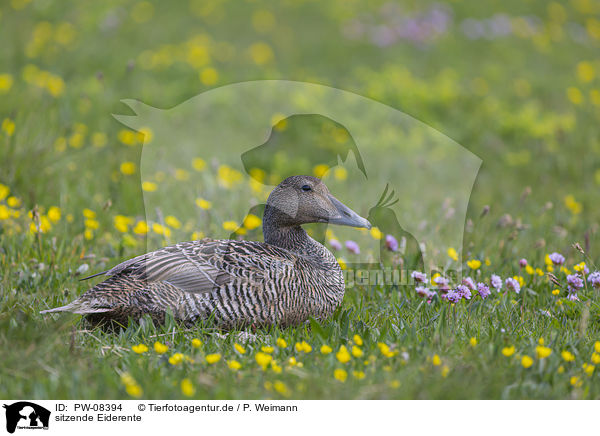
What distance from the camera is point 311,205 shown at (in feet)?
14.0

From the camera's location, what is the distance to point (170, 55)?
927 centimetres

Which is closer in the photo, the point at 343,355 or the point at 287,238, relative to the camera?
the point at 343,355

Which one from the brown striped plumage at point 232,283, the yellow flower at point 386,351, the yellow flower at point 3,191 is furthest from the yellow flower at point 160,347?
the yellow flower at point 3,191

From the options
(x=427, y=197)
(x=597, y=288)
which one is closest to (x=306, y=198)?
(x=597, y=288)

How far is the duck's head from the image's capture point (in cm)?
426

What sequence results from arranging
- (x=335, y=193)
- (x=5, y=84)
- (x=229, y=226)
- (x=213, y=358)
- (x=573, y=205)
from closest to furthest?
(x=213, y=358)
(x=229, y=226)
(x=335, y=193)
(x=573, y=205)
(x=5, y=84)

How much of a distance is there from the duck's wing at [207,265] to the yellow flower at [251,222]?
4.17ft

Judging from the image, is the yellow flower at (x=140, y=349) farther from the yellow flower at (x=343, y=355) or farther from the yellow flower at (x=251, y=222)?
the yellow flower at (x=251, y=222)

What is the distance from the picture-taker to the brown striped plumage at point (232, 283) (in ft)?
12.7

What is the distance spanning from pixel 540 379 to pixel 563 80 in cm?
779
